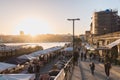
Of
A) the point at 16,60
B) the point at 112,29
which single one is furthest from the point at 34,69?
the point at 112,29

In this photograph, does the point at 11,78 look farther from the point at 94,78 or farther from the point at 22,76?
the point at 94,78

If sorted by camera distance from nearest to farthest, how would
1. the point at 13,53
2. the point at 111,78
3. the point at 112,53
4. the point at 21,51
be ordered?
the point at 111,78 < the point at 112,53 < the point at 13,53 < the point at 21,51

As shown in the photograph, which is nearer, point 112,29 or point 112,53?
point 112,53

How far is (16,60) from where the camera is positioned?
108 ft

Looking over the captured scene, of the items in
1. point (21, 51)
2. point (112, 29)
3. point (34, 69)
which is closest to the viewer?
point (34, 69)

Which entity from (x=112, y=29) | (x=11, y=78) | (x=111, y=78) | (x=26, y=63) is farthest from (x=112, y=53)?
(x=112, y=29)

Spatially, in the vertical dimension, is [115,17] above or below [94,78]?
above

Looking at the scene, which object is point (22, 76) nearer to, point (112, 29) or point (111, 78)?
point (111, 78)

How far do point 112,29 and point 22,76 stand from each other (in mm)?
106290

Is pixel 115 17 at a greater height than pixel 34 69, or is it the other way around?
pixel 115 17

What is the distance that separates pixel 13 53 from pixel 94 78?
40.3m

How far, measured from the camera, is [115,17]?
125562 millimetres

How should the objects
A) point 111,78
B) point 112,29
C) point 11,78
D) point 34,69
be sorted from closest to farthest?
point 11,78, point 111,78, point 34,69, point 112,29

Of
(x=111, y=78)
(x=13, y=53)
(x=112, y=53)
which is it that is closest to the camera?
(x=111, y=78)
